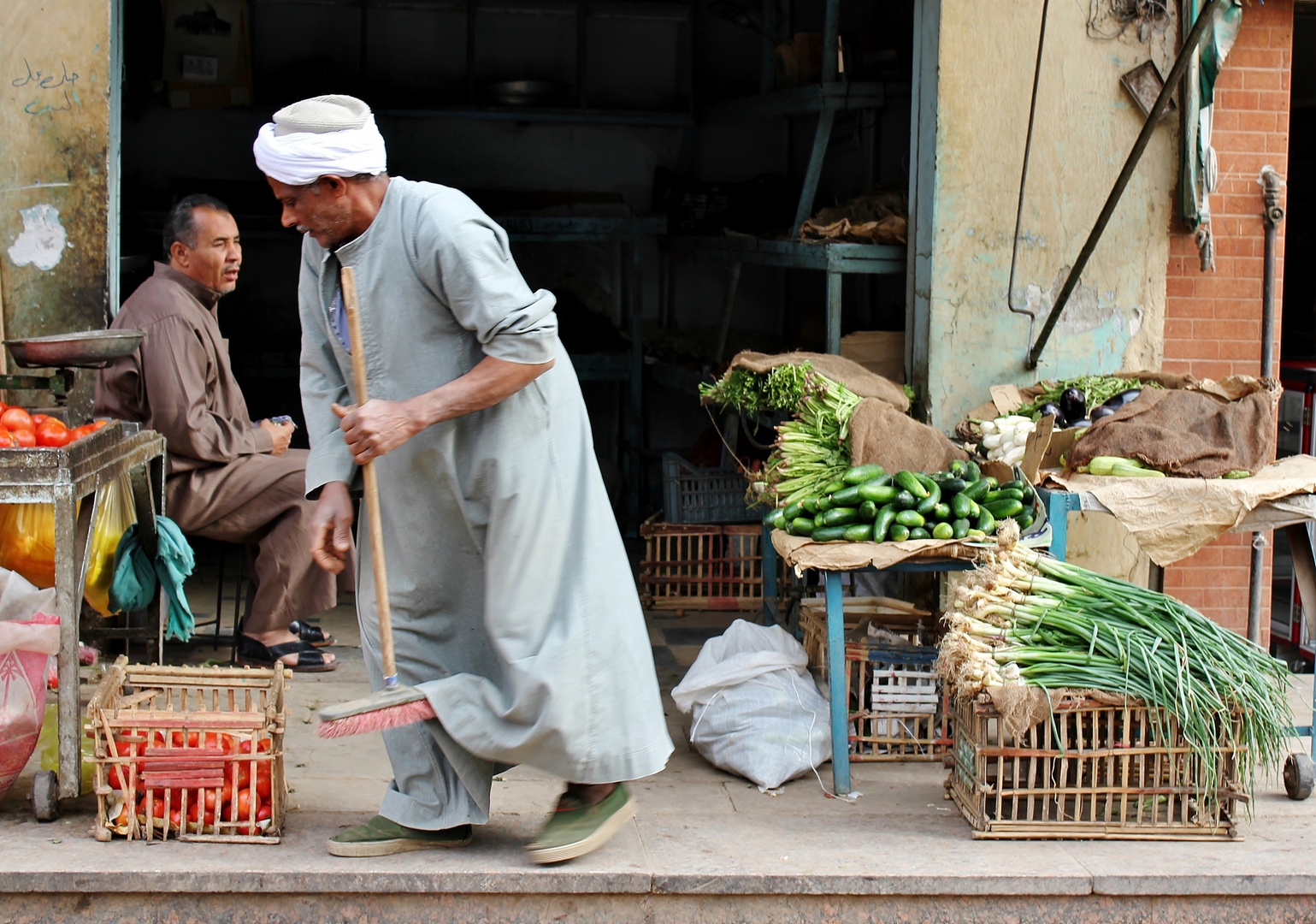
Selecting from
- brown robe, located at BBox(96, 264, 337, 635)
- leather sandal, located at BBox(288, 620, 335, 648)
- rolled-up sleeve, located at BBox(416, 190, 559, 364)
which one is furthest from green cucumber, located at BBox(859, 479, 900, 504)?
leather sandal, located at BBox(288, 620, 335, 648)

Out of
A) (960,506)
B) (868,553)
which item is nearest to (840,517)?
(868,553)

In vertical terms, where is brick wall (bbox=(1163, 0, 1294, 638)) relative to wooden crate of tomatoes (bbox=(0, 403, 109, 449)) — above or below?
above

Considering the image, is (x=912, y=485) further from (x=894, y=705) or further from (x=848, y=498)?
(x=894, y=705)

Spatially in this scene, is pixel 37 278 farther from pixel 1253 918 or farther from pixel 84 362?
pixel 1253 918

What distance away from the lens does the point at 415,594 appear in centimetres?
362

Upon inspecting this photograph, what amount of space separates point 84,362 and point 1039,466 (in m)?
3.26

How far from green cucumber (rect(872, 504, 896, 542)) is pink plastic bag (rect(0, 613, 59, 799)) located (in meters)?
2.46

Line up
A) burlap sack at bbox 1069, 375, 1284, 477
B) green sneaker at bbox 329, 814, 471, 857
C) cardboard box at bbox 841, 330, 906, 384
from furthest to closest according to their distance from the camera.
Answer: cardboard box at bbox 841, 330, 906, 384 → burlap sack at bbox 1069, 375, 1284, 477 → green sneaker at bbox 329, 814, 471, 857

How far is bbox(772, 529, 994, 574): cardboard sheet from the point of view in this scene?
4344 mm

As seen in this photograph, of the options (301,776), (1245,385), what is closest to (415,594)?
(301,776)

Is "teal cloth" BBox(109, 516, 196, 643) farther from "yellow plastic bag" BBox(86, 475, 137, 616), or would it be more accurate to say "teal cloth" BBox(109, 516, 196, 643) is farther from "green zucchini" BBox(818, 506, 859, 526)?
"green zucchini" BBox(818, 506, 859, 526)

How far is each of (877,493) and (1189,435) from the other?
1.13 meters

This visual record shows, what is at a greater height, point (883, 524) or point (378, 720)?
point (883, 524)

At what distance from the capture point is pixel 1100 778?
4.06m
